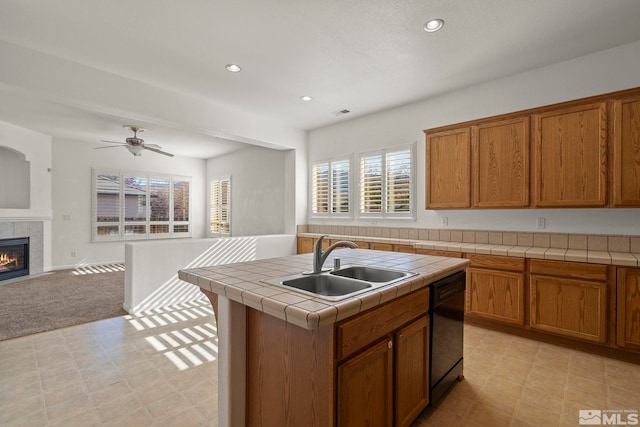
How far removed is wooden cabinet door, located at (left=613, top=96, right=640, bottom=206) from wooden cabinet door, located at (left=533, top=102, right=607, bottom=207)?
7cm

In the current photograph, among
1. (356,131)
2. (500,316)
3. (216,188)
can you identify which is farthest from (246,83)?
(216,188)

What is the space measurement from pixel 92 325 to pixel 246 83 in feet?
11.0

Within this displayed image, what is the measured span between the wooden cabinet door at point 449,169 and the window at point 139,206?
6957mm

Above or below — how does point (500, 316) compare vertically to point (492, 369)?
above

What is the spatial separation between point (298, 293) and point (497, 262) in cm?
262

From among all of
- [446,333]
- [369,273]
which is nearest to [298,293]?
[369,273]

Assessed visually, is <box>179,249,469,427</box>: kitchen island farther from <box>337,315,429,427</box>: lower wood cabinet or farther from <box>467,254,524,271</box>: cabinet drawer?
<box>467,254,524,271</box>: cabinet drawer

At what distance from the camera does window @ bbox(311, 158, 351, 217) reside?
524 centimetres

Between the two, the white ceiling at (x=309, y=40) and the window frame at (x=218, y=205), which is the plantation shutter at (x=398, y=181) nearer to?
the white ceiling at (x=309, y=40)

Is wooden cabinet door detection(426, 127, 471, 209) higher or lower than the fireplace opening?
higher

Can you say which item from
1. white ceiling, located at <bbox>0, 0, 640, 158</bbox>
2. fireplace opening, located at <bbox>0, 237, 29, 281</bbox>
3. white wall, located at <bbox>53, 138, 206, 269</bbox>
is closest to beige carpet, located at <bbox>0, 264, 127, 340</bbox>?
fireplace opening, located at <bbox>0, 237, 29, 281</bbox>

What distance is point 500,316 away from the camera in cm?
312

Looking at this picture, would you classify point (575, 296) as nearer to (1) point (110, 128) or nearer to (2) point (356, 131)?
(2) point (356, 131)

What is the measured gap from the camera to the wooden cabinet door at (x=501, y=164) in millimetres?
3178
